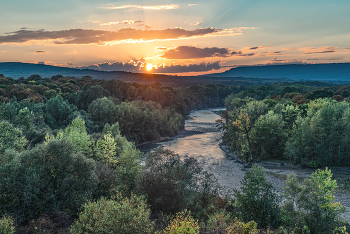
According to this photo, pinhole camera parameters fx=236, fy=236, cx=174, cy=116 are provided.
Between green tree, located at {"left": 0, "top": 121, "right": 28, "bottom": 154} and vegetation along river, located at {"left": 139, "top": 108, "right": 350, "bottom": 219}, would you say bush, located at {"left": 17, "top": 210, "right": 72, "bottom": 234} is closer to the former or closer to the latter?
green tree, located at {"left": 0, "top": 121, "right": 28, "bottom": 154}

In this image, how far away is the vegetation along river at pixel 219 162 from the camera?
4796cm

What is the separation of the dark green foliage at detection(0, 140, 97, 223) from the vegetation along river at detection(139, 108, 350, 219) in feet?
80.5

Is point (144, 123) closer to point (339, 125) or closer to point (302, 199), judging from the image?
point (339, 125)

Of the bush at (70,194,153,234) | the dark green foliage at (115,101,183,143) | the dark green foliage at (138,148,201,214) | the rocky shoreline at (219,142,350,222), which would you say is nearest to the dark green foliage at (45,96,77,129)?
the dark green foliage at (115,101,183,143)

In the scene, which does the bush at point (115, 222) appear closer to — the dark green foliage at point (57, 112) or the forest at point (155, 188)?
the forest at point (155, 188)

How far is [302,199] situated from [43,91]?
3586 inches

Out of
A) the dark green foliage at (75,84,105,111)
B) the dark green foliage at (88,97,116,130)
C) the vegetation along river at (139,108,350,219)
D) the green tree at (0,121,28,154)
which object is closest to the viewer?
the green tree at (0,121,28,154)

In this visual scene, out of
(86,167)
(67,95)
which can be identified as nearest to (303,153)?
(86,167)

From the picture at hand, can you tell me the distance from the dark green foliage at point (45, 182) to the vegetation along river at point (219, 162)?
24.5 metres

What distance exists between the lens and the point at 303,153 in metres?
56.5

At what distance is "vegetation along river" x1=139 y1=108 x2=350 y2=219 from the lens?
48.0 meters

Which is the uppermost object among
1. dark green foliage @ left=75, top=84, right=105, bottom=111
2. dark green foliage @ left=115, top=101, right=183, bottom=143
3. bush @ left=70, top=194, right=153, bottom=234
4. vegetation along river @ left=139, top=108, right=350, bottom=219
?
dark green foliage @ left=75, top=84, right=105, bottom=111

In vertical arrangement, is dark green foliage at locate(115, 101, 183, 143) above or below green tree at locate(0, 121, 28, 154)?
below

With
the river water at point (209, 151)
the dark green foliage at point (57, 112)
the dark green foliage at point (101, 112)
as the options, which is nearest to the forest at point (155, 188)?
the dark green foliage at point (57, 112)
